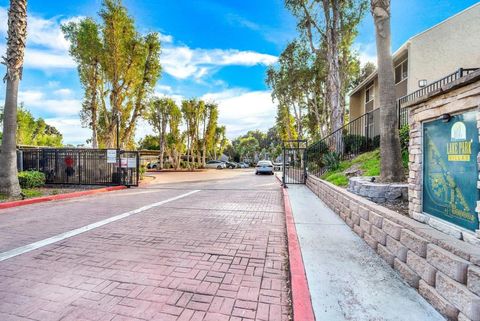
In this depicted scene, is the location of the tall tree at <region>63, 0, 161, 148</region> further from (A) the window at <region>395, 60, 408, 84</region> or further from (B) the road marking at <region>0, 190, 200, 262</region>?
(A) the window at <region>395, 60, 408, 84</region>

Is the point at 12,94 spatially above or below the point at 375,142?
above

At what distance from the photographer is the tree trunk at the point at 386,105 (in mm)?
4924

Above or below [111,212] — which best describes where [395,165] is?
above

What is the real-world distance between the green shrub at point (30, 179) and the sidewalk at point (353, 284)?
11.7 m

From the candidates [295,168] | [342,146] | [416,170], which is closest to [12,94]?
[416,170]

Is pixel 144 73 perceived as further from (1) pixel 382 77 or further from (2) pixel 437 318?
(2) pixel 437 318

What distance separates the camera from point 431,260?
7.60ft

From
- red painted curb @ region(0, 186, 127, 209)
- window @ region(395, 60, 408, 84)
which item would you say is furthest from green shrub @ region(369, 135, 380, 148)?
red painted curb @ region(0, 186, 127, 209)

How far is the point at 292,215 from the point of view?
5914 mm

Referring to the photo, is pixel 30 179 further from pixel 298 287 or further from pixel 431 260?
pixel 431 260

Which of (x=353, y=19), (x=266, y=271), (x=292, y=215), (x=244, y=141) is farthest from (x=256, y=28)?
(x=244, y=141)

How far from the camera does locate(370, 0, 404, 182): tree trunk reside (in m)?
4.92

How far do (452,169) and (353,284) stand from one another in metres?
1.62

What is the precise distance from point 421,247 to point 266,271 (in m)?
1.75
